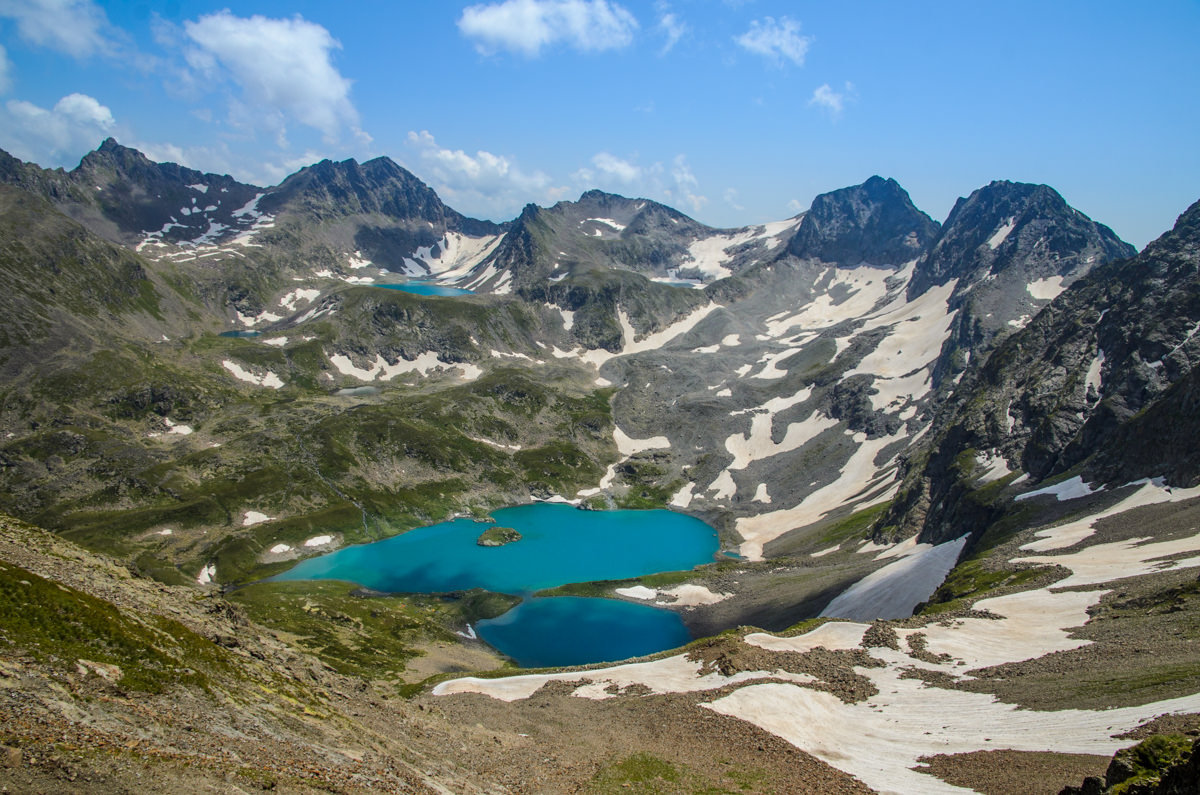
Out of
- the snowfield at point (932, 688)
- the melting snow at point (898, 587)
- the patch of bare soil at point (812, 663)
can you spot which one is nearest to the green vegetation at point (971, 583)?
the snowfield at point (932, 688)

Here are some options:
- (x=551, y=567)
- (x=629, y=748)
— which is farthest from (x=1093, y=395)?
(x=629, y=748)

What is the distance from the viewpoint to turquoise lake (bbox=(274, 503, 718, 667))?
90.8 meters

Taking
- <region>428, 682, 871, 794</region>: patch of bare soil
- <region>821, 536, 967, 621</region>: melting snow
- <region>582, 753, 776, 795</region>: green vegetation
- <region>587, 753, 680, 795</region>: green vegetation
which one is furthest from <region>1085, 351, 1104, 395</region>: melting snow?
<region>587, 753, 680, 795</region>: green vegetation

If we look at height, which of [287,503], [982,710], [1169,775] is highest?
[287,503]

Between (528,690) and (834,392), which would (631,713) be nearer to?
(528,690)

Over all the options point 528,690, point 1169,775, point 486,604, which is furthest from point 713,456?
point 1169,775

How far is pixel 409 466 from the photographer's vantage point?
545 feet

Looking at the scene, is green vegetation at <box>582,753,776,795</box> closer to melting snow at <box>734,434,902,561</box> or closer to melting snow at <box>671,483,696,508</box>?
melting snow at <box>734,434,902,561</box>

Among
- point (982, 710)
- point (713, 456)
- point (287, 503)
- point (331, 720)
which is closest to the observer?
point (331, 720)

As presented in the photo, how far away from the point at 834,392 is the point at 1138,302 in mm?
87695

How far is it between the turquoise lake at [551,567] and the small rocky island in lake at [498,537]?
1509mm

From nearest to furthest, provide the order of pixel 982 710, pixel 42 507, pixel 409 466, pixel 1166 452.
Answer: pixel 982 710
pixel 1166 452
pixel 42 507
pixel 409 466

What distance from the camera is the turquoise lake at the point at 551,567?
9081 cm

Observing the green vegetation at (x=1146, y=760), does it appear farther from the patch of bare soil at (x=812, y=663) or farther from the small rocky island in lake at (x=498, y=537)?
the small rocky island in lake at (x=498, y=537)
